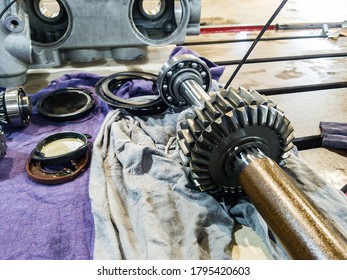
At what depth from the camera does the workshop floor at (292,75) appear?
952 mm

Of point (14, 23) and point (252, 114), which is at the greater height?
point (14, 23)

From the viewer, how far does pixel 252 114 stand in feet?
2.32

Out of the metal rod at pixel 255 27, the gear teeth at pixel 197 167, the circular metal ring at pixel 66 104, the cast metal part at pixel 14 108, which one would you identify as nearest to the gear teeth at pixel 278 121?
the gear teeth at pixel 197 167

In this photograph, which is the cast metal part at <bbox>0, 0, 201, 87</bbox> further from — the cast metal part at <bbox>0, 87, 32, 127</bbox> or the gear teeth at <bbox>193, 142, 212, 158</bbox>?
the gear teeth at <bbox>193, 142, 212, 158</bbox>

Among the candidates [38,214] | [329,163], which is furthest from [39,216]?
[329,163]

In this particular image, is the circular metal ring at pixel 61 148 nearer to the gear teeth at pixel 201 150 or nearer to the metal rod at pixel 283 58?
the gear teeth at pixel 201 150

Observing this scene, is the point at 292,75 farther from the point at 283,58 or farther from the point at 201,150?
the point at 201,150

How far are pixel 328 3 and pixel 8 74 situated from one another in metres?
3.55

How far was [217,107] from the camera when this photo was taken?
75 cm

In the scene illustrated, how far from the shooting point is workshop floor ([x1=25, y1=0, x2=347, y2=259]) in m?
0.95

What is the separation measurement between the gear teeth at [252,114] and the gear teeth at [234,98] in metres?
0.02

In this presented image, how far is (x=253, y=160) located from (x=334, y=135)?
58cm

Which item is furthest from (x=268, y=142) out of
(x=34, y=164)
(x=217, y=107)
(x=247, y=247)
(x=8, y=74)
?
(x=8, y=74)

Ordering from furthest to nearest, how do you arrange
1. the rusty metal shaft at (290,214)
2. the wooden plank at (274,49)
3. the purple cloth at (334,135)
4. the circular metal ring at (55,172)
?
the wooden plank at (274,49)
the purple cloth at (334,135)
the circular metal ring at (55,172)
the rusty metal shaft at (290,214)
